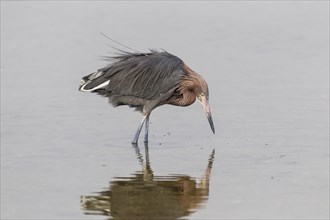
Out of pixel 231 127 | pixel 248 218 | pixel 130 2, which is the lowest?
pixel 248 218

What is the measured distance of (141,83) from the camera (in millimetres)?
12906

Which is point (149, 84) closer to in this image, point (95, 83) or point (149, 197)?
point (95, 83)

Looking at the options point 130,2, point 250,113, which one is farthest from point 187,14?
point 250,113

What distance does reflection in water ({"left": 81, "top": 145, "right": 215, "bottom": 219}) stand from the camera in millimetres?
9492

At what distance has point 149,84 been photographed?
12875mm

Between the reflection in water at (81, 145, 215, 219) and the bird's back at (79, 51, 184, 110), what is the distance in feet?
5.79

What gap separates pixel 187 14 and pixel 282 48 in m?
3.34

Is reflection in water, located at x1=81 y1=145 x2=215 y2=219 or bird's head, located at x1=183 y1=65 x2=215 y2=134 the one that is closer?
reflection in water, located at x1=81 y1=145 x2=215 y2=219

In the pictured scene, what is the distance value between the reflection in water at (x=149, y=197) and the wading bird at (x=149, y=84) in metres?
1.72

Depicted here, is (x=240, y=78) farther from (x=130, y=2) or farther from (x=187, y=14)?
(x=130, y=2)

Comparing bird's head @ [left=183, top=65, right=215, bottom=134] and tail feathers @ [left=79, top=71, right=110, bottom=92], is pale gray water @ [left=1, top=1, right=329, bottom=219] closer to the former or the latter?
bird's head @ [left=183, top=65, right=215, bottom=134]

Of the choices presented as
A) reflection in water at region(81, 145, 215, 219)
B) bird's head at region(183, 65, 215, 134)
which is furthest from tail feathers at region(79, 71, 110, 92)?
reflection in water at region(81, 145, 215, 219)

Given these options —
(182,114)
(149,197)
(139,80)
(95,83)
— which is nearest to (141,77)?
(139,80)

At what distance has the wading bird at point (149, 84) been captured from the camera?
12.8 metres
